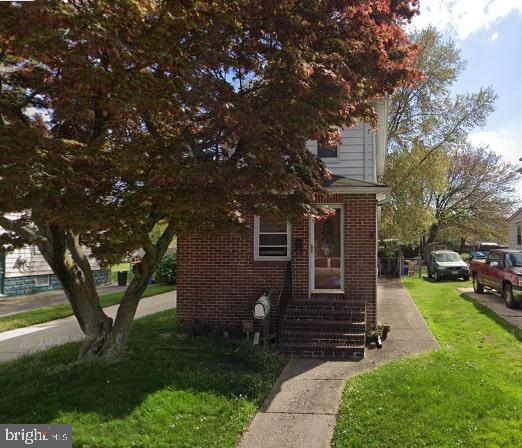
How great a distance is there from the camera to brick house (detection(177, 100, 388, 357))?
Answer: 32.9 ft

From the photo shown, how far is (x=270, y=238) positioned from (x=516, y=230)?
79.8ft

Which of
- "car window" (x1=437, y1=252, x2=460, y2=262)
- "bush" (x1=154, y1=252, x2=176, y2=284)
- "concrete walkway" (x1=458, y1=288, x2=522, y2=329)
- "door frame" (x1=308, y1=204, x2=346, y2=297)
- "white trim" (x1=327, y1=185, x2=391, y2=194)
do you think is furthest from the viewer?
"car window" (x1=437, y1=252, x2=460, y2=262)

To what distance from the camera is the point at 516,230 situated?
29.3 metres

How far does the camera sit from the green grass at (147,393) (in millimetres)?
5098

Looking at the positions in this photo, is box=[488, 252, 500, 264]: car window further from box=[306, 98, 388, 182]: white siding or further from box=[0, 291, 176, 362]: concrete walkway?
box=[0, 291, 176, 362]: concrete walkway

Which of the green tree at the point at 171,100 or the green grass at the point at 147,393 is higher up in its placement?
the green tree at the point at 171,100

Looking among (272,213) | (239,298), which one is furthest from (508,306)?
(272,213)

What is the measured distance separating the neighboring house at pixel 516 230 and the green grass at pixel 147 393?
25.6 meters

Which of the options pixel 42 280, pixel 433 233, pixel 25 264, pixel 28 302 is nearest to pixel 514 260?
pixel 28 302

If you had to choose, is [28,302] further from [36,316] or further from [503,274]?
[503,274]

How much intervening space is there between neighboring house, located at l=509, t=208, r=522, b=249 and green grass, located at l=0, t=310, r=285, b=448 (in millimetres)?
25584

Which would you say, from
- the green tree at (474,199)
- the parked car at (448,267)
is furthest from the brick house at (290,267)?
the green tree at (474,199)

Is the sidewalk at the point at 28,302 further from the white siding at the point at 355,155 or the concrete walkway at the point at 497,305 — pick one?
the concrete walkway at the point at 497,305

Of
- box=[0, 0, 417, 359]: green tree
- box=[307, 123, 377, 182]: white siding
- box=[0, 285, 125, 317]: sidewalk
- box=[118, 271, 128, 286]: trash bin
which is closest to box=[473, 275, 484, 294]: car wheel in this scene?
box=[307, 123, 377, 182]: white siding
